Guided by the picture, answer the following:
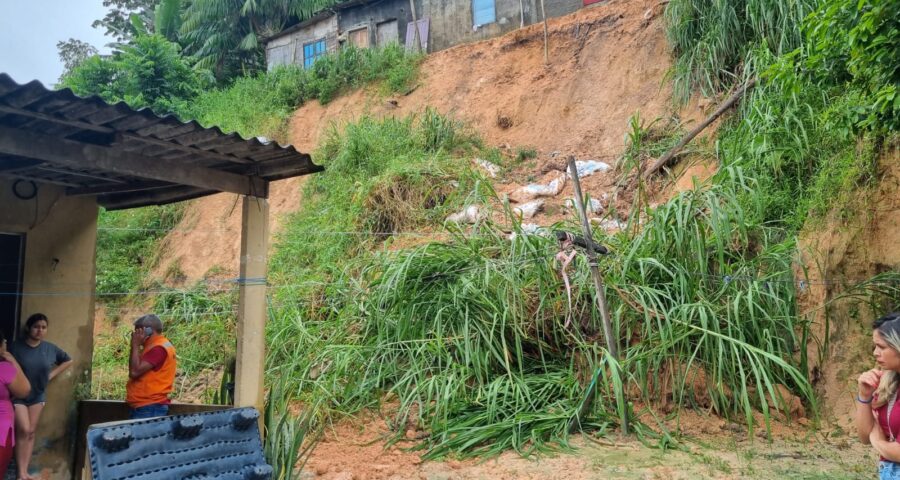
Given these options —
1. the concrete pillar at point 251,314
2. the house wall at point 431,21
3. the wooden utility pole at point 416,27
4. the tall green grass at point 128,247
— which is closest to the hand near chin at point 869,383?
the concrete pillar at point 251,314

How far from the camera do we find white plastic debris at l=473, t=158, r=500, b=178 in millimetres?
10156

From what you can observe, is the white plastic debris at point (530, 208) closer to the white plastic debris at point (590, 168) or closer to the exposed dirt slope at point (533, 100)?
the exposed dirt slope at point (533, 100)

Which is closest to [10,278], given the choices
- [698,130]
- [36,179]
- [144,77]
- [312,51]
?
[36,179]

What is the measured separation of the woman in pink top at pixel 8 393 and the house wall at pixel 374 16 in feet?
44.8

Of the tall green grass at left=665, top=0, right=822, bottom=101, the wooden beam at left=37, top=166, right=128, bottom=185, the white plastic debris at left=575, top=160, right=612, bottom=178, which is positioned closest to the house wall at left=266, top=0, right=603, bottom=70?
the tall green grass at left=665, top=0, right=822, bottom=101

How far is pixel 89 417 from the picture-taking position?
4406 mm

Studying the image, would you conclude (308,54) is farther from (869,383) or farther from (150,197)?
(869,383)

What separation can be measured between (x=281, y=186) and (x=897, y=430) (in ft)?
36.7

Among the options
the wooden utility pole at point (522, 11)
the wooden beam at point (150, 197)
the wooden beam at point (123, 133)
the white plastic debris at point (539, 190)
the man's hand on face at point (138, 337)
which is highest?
the wooden utility pole at point (522, 11)

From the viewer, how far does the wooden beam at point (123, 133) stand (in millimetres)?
2758

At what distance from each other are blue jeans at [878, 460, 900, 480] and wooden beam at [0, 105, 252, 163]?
3322mm

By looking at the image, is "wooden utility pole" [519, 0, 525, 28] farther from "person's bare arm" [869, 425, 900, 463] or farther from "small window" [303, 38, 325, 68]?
"person's bare arm" [869, 425, 900, 463]

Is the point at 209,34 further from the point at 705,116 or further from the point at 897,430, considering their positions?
the point at 897,430

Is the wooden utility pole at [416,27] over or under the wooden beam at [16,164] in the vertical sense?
over
